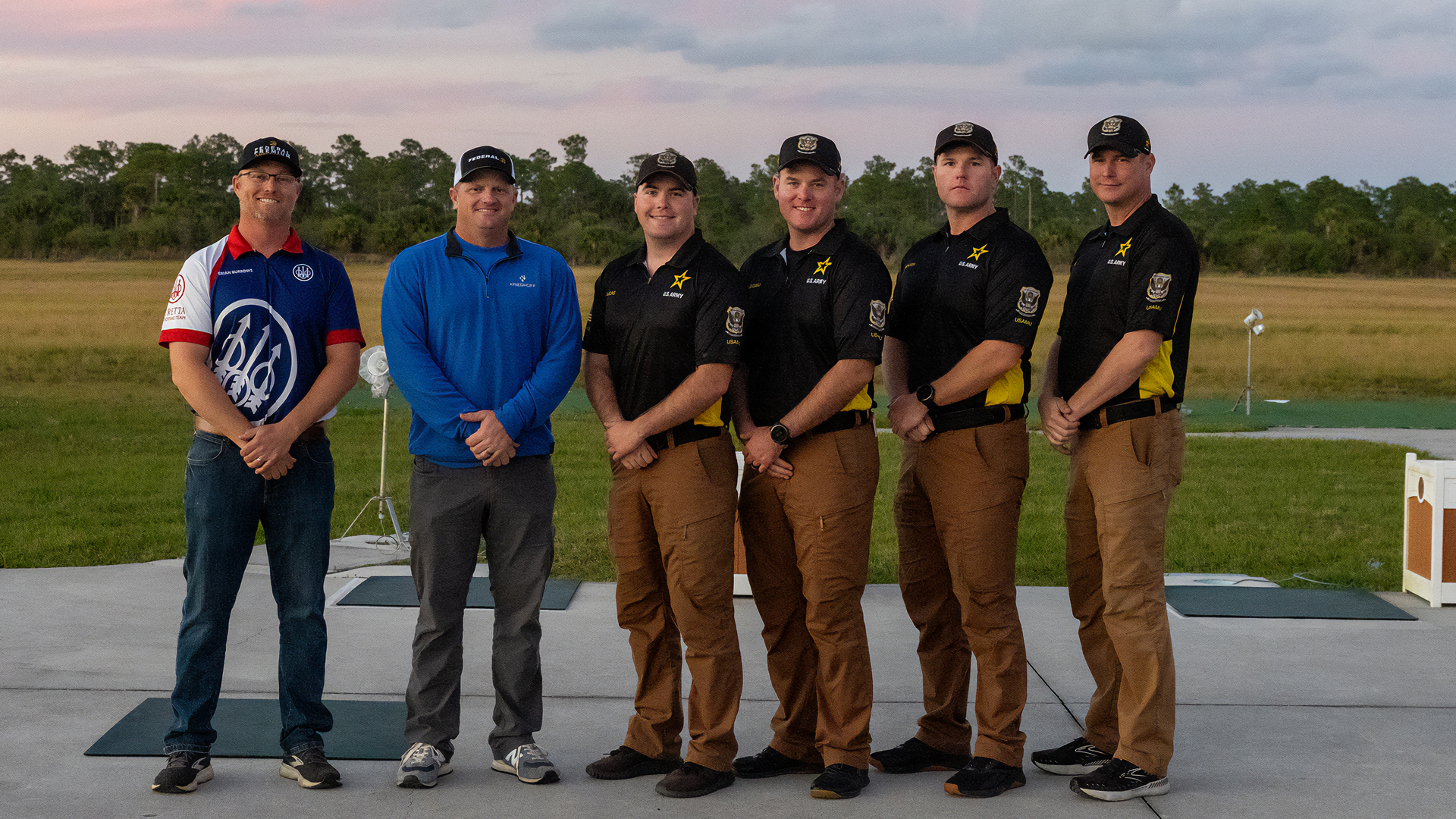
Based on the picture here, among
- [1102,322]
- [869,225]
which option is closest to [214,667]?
[1102,322]

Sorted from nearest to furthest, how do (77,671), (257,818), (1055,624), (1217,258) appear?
(257,818) → (77,671) → (1055,624) → (1217,258)

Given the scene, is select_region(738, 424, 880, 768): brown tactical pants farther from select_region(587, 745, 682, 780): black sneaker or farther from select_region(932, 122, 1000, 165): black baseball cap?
select_region(932, 122, 1000, 165): black baseball cap

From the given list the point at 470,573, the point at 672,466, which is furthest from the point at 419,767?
the point at 672,466

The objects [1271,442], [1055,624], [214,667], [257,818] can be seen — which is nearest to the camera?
[257,818]

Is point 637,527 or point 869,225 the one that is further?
point 869,225

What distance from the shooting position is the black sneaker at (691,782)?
3543 millimetres

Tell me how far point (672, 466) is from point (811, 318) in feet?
2.04

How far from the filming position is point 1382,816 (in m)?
3.43

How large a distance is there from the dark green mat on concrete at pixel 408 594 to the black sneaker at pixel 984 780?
8.88 feet

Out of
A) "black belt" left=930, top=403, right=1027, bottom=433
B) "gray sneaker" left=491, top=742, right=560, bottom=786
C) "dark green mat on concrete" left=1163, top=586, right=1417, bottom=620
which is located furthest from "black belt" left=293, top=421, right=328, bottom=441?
"dark green mat on concrete" left=1163, top=586, right=1417, bottom=620

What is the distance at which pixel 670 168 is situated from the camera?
362cm

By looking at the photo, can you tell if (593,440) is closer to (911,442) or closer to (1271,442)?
(1271,442)

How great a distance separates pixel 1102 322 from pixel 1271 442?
39.9 ft

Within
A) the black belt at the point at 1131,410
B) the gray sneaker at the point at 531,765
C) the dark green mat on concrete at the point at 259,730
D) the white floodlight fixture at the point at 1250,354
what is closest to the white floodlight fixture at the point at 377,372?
the dark green mat on concrete at the point at 259,730
